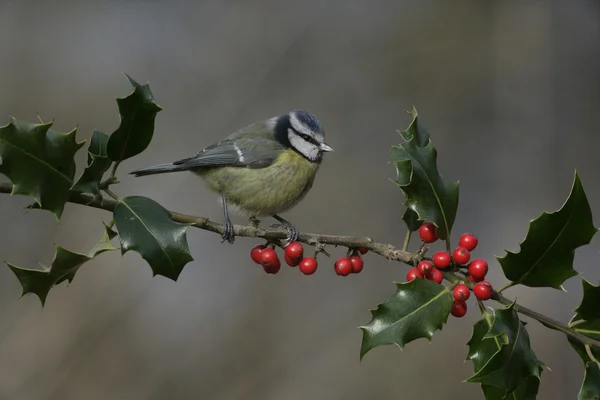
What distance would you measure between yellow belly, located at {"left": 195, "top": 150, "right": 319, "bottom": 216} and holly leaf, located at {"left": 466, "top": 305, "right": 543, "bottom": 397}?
1332 millimetres

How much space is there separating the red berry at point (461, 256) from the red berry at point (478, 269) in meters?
0.02

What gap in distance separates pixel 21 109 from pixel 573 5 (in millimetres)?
4586

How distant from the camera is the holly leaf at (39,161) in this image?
3.63 ft

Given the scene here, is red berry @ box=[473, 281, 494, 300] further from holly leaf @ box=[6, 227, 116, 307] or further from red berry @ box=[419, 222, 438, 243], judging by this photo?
holly leaf @ box=[6, 227, 116, 307]

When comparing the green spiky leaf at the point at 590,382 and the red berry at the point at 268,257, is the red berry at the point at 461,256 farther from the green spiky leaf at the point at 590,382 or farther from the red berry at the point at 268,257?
the red berry at the point at 268,257

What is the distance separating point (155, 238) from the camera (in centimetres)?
122

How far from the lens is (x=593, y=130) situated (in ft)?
17.5

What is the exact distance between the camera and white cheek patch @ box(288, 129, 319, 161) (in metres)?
2.64

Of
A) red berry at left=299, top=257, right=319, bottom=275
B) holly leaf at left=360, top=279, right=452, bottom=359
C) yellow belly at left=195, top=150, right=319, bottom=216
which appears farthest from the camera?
yellow belly at left=195, top=150, right=319, bottom=216

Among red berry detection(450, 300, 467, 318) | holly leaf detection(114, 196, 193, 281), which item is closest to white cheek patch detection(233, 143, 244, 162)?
holly leaf detection(114, 196, 193, 281)

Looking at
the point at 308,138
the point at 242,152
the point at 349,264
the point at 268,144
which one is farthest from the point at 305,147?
the point at 349,264

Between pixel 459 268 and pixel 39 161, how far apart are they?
85 centimetres

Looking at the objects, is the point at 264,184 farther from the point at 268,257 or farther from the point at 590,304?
the point at 590,304

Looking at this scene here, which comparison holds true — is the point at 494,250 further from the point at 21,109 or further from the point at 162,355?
the point at 21,109
